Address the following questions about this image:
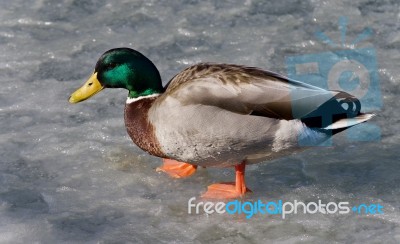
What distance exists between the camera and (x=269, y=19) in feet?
23.0

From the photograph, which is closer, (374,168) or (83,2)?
(374,168)

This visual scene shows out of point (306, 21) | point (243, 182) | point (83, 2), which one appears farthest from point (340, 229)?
point (83, 2)

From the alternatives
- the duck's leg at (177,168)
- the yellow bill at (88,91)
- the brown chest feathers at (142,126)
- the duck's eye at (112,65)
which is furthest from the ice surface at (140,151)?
the duck's eye at (112,65)

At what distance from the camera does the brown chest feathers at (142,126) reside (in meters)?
4.85

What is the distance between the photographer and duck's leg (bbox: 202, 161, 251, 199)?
15.9 ft

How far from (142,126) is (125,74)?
0.36 metres

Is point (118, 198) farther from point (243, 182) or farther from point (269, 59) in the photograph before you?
point (269, 59)

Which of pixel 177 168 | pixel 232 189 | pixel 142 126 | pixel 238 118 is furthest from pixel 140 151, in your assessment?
pixel 238 118

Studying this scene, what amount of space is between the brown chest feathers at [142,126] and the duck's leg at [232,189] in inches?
14.0

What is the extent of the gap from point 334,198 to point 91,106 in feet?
6.41

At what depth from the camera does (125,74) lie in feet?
16.6

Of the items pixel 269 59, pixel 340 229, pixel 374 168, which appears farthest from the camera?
pixel 269 59

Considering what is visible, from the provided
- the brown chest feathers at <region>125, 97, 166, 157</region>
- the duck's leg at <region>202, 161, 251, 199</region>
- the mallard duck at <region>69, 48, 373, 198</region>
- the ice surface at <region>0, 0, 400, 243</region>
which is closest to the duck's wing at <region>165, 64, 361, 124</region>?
the mallard duck at <region>69, 48, 373, 198</region>

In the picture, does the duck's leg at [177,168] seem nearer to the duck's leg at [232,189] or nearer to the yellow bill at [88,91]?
the duck's leg at [232,189]
